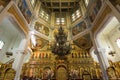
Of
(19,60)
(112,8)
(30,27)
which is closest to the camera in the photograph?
(112,8)

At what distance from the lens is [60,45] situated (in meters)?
9.16

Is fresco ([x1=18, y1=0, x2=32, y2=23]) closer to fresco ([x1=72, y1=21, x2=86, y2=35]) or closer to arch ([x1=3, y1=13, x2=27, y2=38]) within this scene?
arch ([x1=3, y1=13, x2=27, y2=38])

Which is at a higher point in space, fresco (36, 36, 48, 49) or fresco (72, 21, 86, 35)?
fresco (72, 21, 86, 35)

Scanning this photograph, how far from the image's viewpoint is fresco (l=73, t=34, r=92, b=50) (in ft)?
46.1

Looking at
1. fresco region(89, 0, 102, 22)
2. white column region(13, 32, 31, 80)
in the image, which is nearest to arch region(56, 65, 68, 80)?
white column region(13, 32, 31, 80)

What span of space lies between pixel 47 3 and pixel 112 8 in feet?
43.7

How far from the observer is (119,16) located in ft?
24.4

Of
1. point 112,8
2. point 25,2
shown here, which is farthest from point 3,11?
point 112,8

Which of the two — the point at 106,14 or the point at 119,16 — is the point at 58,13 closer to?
the point at 106,14

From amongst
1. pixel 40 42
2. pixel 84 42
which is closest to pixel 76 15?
pixel 84 42

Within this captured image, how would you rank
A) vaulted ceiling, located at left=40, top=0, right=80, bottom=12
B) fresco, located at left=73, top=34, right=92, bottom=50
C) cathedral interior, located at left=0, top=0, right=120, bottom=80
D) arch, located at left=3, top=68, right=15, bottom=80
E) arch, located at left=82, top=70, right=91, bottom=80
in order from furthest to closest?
vaulted ceiling, located at left=40, top=0, right=80, bottom=12
fresco, located at left=73, top=34, right=92, bottom=50
arch, located at left=82, top=70, right=91, bottom=80
cathedral interior, located at left=0, top=0, right=120, bottom=80
arch, located at left=3, top=68, right=15, bottom=80

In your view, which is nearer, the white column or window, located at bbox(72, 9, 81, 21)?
the white column

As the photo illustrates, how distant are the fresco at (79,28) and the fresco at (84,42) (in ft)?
3.62

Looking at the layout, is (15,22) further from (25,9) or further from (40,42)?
(40,42)
